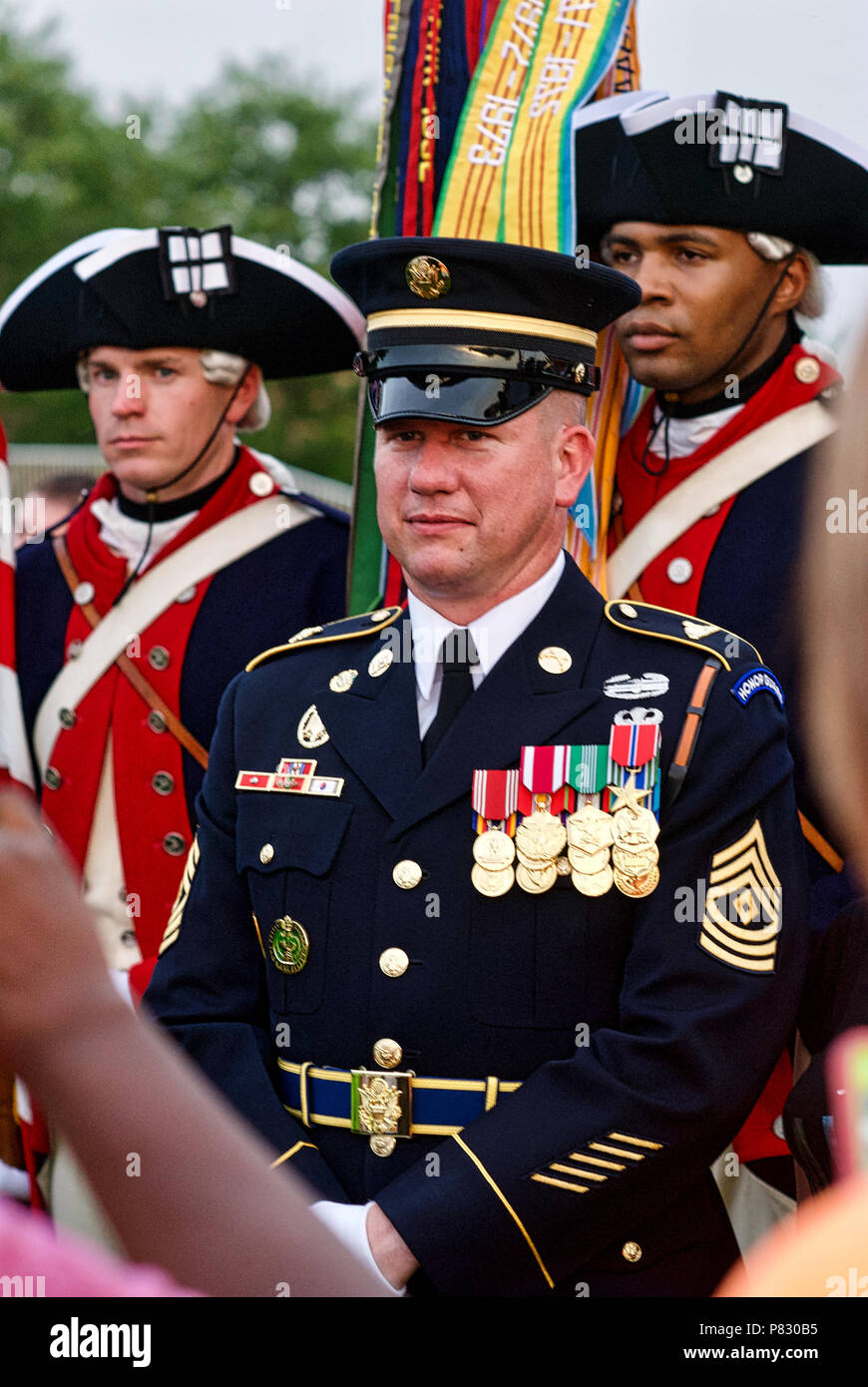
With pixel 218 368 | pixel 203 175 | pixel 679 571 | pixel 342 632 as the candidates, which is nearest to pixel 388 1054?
pixel 342 632

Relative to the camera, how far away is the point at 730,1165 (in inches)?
120

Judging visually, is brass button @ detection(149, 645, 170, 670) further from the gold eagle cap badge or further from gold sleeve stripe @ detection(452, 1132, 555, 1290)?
gold sleeve stripe @ detection(452, 1132, 555, 1290)

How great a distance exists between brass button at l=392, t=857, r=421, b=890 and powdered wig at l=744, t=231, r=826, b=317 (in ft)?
5.38

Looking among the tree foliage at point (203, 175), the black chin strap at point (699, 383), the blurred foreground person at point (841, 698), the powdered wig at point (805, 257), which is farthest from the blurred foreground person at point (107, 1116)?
the tree foliage at point (203, 175)

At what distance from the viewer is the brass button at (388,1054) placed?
8.45 ft

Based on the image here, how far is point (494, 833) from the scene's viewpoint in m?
2.62

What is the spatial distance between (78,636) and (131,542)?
27 centimetres

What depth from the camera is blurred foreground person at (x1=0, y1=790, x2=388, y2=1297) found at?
37.7 inches

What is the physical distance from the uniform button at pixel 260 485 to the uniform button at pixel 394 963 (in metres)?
1.81

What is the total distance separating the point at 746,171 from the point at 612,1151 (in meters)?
2.05

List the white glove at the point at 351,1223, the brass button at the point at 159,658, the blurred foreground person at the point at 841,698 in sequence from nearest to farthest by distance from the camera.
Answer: the blurred foreground person at the point at 841,698, the white glove at the point at 351,1223, the brass button at the point at 159,658

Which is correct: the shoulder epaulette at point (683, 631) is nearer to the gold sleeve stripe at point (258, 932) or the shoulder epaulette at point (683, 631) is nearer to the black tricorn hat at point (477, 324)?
the black tricorn hat at point (477, 324)

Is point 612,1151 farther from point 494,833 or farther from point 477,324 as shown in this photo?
point 477,324

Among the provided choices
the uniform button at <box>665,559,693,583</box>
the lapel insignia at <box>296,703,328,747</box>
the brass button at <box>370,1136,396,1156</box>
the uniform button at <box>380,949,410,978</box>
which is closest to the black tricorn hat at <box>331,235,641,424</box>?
the lapel insignia at <box>296,703,328,747</box>
